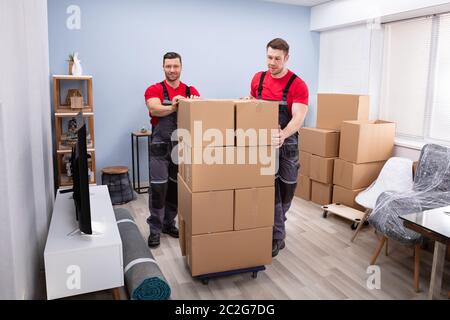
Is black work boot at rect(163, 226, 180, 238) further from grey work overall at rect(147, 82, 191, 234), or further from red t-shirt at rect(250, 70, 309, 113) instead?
red t-shirt at rect(250, 70, 309, 113)

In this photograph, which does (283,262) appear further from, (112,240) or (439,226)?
(112,240)

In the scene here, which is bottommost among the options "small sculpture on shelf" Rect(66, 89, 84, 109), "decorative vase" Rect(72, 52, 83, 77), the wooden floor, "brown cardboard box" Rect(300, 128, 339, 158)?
the wooden floor

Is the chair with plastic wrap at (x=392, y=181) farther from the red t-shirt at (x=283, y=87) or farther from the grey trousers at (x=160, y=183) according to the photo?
the grey trousers at (x=160, y=183)

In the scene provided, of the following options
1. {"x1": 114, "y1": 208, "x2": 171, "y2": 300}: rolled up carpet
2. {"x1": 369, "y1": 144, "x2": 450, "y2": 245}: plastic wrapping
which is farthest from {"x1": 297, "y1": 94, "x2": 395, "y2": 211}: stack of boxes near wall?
{"x1": 114, "y1": 208, "x2": 171, "y2": 300}: rolled up carpet

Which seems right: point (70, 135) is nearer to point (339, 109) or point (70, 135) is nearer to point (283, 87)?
point (283, 87)

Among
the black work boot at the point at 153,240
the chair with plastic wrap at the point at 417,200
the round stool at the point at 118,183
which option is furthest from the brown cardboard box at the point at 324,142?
the round stool at the point at 118,183

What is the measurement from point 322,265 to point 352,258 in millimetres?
304

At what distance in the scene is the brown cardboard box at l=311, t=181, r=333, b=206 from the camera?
4.16 meters

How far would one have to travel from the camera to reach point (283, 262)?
2.87m

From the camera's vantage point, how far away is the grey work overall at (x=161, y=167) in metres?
3.03

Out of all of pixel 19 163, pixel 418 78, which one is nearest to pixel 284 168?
pixel 19 163

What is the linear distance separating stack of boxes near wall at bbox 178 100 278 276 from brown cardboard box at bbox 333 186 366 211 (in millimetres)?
1685

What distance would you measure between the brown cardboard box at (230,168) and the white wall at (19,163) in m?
0.91

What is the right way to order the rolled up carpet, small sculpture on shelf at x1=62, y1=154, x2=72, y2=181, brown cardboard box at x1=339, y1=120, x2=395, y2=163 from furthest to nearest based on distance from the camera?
small sculpture on shelf at x1=62, y1=154, x2=72, y2=181, brown cardboard box at x1=339, y1=120, x2=395, y2=163, the rolled up carpet
